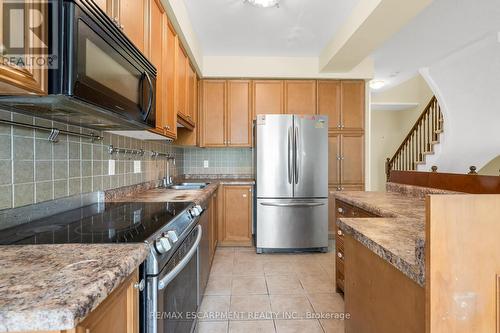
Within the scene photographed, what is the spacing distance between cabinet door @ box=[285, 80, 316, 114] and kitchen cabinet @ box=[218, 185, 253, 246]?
1286 millimetres

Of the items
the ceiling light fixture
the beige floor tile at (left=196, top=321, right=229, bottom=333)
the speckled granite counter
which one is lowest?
the beige floor tile at (left=196, top=321, right=229, bottom=333)

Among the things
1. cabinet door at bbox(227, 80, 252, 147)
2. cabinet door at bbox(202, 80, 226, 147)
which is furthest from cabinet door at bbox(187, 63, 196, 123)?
cabinet door at bbox(227, 80, 252, 147)

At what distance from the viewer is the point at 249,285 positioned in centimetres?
244

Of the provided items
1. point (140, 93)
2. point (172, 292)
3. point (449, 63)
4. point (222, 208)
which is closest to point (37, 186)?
point (140, 93)

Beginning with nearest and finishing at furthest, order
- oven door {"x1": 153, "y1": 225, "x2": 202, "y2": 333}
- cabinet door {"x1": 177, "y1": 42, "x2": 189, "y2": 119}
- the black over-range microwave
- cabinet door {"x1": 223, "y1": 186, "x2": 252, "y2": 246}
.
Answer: the black over-range microwave → oven door {"x1": 153, "y1": 225, "x2": 202, "y2": 333} → cabinet door {"x1": 177, "y1": 42, "x2": 189, "y2": 119} → cabinet door {"x1": 223, "y1": 186, "x2": 252, "y2": 246}

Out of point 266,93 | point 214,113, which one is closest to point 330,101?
point 266,93

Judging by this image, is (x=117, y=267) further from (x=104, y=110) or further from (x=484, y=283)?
(x=484, y=283)

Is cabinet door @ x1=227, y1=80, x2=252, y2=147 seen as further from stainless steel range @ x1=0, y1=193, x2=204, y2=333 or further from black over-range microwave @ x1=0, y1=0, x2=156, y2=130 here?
black over-range microwave @ x1=0, y1=0, x2=156, y2=130

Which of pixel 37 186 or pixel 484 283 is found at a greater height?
pixel 37 186

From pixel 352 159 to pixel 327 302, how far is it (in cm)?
218

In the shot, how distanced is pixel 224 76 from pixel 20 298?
11.7 feet

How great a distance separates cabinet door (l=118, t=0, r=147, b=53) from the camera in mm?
1358

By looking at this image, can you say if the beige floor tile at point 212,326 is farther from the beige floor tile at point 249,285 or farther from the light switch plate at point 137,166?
the light switch plate at point 137,166

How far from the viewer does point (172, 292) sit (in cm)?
110
